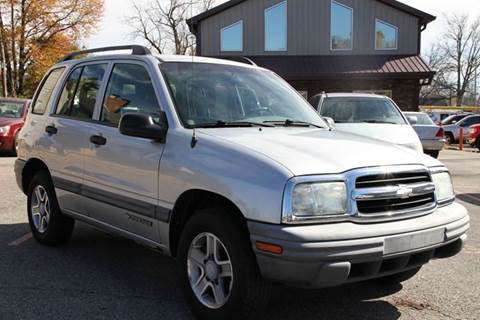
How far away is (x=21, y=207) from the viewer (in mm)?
7805

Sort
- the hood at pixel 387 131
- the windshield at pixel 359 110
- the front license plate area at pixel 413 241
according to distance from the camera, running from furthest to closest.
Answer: the windshield at pixel 359 110 < the hood at pixel 387 131 < the front license plate area at pixel 413 241

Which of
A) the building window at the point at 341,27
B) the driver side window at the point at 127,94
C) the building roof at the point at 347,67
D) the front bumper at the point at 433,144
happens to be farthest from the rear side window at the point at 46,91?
the building window at the point at 341,27

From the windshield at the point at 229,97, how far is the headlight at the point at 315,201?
114 centimetres

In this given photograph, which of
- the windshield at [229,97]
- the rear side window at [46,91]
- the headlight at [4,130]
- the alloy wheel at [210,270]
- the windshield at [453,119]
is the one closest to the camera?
the alloy wheel at [210,270]

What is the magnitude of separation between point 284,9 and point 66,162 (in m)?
21.6

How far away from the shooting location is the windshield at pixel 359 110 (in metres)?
9.58

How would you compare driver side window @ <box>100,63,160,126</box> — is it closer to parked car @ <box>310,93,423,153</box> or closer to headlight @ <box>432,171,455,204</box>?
headlight @ <box>432,171,455,204</box>

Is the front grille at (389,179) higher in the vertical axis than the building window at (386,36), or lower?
lower

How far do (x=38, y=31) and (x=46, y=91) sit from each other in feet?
111

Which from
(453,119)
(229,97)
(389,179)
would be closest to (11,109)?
(229,97)

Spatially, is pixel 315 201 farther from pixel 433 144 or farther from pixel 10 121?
pixel 10 121

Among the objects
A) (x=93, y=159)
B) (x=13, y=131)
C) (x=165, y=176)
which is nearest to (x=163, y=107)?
(x=165, y=176)

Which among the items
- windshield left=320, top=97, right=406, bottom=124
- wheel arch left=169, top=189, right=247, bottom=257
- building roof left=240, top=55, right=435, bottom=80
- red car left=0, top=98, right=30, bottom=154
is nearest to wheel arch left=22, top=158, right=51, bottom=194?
wheel arch left=169, top=189, right=247, bottom=257

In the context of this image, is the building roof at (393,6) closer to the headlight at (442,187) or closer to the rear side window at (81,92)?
the rear side window at (81,92)
